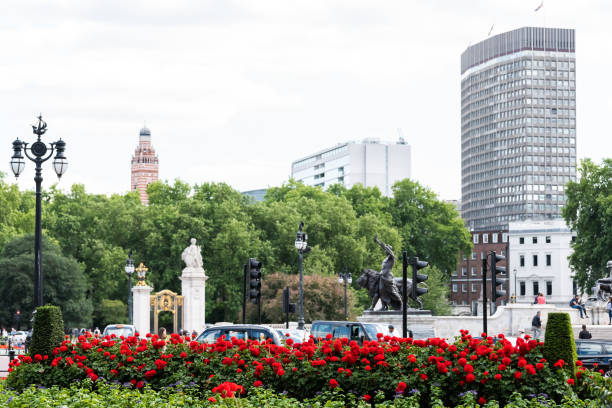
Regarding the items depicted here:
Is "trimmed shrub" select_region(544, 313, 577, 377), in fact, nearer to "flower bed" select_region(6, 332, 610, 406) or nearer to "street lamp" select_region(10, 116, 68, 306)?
"flower bed" select_region(6, 332, 610, 406)

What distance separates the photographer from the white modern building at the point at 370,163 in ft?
562

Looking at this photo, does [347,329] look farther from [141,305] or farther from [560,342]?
[141,305]

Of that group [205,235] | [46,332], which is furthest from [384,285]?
[205,235]

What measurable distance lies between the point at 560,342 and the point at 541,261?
4740 inches

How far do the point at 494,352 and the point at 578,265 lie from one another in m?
57.2

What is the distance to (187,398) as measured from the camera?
12.8 metres

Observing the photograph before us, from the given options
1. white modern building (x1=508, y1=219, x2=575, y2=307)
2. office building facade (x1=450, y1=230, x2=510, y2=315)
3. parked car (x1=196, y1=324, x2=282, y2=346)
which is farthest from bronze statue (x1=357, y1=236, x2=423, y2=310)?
office building facade (x1=450, y1=230, x2=510, y2=315)

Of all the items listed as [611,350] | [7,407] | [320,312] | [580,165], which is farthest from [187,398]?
[580,165]

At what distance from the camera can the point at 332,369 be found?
48.1ft

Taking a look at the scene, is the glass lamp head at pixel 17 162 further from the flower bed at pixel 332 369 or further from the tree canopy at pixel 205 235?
the tree canopy at pixel 205 235

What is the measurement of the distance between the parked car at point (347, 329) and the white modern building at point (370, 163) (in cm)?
13834

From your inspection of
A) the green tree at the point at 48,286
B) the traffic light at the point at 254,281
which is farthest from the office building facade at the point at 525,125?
the traffic light at the point at 254,281

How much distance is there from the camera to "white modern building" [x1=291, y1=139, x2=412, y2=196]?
171 m

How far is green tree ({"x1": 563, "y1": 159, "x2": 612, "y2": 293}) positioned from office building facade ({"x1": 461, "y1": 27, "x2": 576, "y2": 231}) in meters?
96.6
